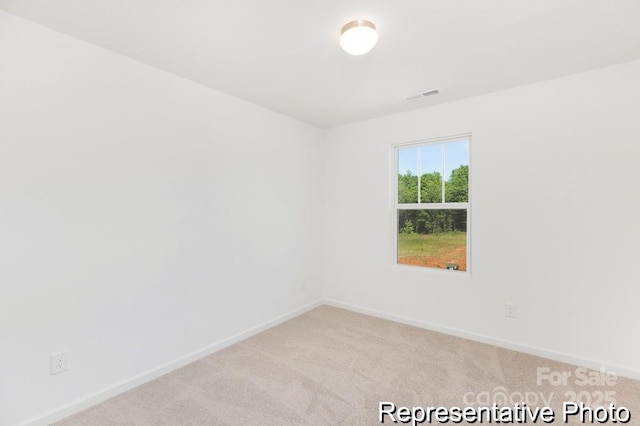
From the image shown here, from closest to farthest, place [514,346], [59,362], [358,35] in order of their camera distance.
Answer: [358,35], [59,362], [514,346]

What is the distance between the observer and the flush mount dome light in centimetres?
175

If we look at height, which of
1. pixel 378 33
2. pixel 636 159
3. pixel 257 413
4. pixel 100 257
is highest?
pixel 378 33

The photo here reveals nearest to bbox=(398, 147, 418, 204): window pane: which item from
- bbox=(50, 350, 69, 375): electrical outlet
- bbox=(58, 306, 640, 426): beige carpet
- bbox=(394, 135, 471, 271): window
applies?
bbox=(394, 135, 471, 271): window

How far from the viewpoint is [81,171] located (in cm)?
198

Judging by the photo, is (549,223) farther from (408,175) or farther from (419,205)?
(408,175)

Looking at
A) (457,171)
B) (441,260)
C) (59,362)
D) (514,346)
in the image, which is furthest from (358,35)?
(514,346)

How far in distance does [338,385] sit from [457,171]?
91.9 inches

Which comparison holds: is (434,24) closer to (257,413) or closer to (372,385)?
(372,385)

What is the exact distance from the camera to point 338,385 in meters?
2.21

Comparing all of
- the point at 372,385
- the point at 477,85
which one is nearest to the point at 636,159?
the point at 477,85

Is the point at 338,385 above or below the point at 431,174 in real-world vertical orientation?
below

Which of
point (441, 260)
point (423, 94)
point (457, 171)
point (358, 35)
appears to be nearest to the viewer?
point (358, 35)

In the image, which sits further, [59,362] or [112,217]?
[112,217]

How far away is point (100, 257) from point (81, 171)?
1.90ft
